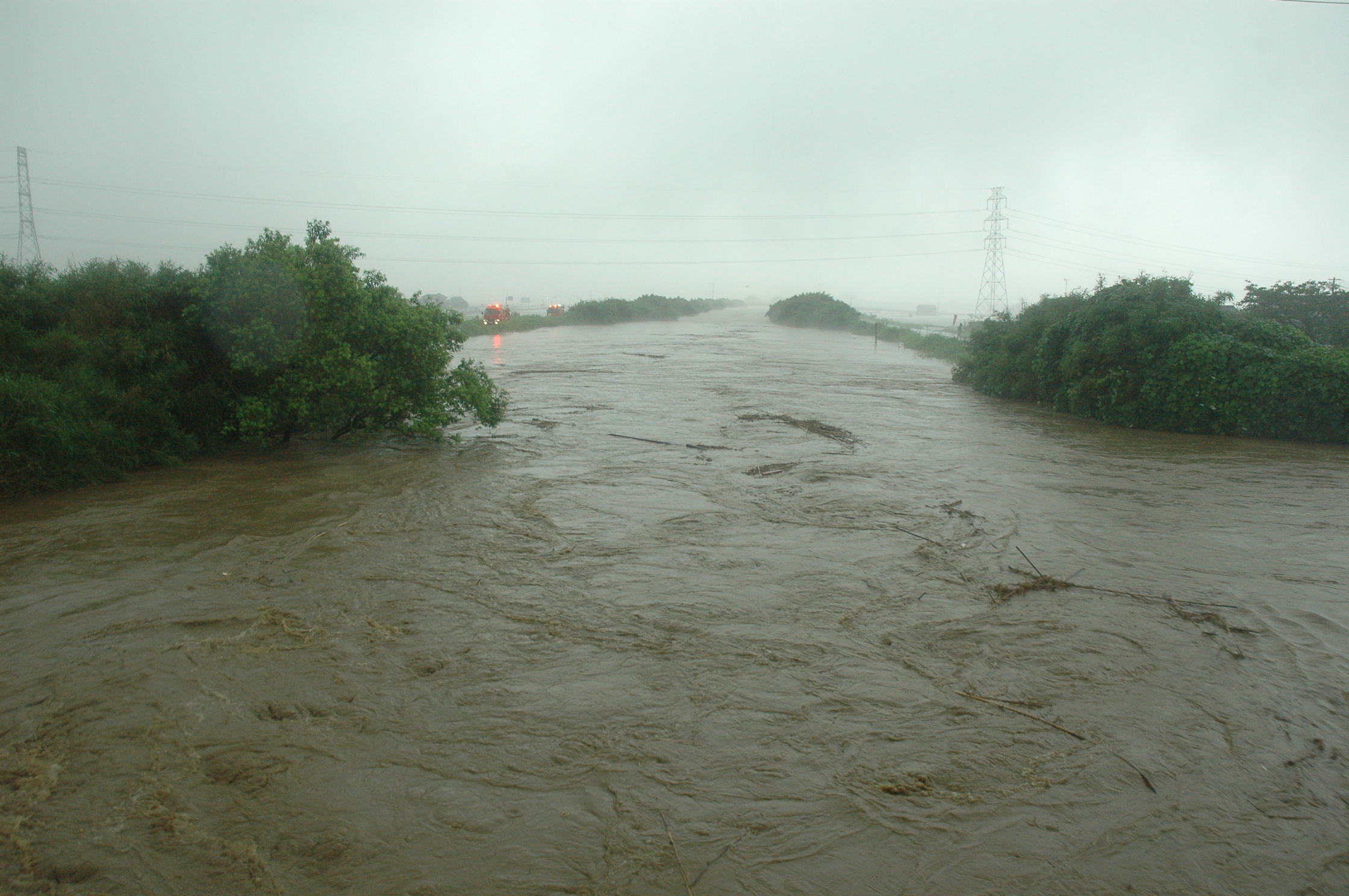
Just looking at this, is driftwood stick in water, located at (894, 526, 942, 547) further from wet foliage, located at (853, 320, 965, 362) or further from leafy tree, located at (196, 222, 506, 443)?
wet foliage, located at (853, 320, 965, 362)

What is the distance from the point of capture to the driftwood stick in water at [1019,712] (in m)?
4.21

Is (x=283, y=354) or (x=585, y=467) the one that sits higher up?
(x=283, y=354)

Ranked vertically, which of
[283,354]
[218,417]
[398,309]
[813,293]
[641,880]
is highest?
[813,293]

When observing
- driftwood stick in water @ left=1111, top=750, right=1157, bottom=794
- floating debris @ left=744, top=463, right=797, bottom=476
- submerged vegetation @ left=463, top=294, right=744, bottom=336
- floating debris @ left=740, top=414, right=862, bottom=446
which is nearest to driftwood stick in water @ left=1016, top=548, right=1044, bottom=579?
driftwood stick in water @ left=1111, top=750, right=1157, bottom=794

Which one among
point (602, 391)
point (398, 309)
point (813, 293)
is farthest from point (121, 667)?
point (813, 293)

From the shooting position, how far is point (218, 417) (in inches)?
424

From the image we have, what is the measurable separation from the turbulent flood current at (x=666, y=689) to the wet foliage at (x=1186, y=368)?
587 centimetres

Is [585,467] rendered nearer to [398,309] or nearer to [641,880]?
[398,309]

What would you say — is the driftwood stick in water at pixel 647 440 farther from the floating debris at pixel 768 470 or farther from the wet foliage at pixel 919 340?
the wet foliage at pixel 919 340

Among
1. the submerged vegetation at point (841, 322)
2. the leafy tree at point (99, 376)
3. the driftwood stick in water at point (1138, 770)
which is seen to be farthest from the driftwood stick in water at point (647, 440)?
the submerged vegetation at point (841, 322)

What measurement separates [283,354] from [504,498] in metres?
4.31

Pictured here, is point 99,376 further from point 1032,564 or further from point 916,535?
point 1032,564

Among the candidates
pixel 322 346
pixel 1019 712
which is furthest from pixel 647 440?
pixel 1019 712

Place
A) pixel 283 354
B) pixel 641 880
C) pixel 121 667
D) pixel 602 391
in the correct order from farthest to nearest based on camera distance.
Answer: pixel 602 391
pixel 283 354
pixel 121 667
pixel 641 880
